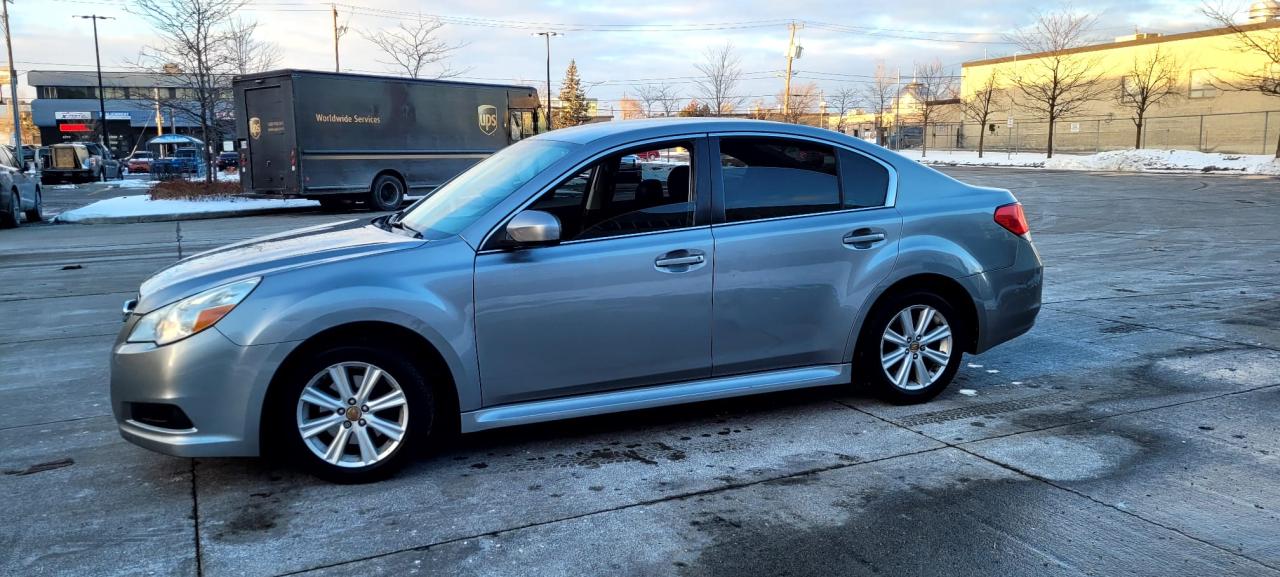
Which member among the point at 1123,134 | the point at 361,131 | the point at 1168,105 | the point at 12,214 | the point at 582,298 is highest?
the point at 1168,105

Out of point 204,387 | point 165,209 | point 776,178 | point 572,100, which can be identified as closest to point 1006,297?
point 776,178

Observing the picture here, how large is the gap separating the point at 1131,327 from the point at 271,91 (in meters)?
17.9

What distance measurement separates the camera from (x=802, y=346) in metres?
5.00

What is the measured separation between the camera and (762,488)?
4145mm

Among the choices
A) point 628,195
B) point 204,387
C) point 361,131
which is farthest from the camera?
point 361,131

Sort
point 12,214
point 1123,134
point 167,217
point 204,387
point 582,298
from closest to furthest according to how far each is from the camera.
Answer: point 204,387, point 582,298, point 12,214, point 167,217, point 1123,134

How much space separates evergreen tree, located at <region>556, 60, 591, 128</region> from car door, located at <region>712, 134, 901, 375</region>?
75.5 metres

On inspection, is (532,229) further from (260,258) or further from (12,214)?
(12,214)

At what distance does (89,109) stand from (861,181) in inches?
3642

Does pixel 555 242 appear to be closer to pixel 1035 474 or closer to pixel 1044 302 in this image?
pixel 1035 474

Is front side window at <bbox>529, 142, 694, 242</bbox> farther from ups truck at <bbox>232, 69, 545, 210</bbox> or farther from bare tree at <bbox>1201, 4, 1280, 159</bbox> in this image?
bare tree at <bbox>1201, 4, 1280, 159</bbox>

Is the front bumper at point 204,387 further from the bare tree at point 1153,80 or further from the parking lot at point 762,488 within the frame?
the bare tree at point 1153,80

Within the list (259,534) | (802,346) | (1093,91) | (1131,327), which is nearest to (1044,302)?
(1131,327)

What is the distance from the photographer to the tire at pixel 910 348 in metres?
5.18
